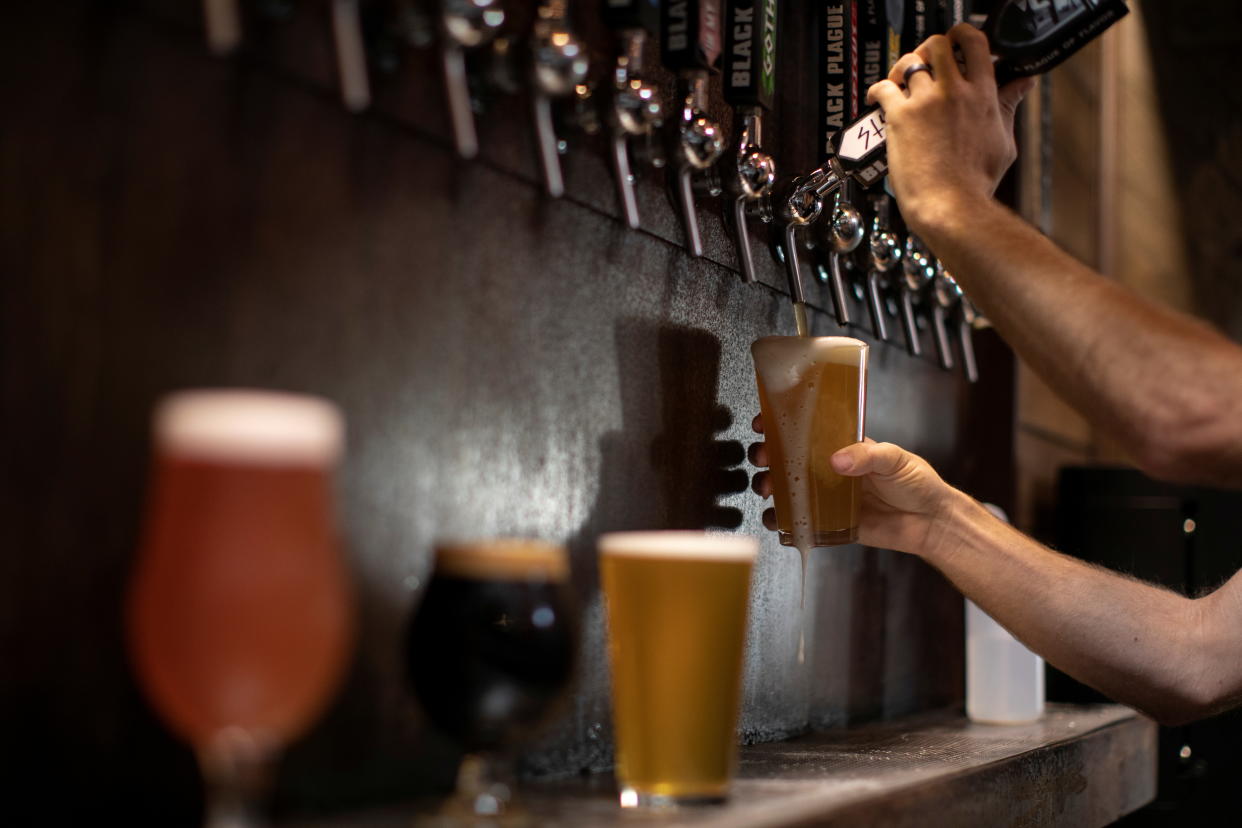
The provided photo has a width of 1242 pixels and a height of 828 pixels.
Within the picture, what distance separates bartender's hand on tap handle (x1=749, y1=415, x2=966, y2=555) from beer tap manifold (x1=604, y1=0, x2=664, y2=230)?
0.38 meters

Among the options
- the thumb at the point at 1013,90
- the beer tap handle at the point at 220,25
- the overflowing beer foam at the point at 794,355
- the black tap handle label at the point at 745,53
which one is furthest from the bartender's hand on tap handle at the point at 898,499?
the beer tap handle at the point at 220,25

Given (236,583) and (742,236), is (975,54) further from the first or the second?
(236,583)

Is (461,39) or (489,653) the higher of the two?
(461,39)

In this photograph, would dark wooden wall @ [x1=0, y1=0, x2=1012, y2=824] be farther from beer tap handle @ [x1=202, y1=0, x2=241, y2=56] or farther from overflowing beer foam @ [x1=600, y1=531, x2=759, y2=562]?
overflowing beer foam @ [x1=600, y1=531, x2=759, y2=562]

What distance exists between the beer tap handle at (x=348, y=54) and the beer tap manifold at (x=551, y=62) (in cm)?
18

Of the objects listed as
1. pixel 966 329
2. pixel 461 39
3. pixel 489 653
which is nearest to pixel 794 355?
pixel 461 39

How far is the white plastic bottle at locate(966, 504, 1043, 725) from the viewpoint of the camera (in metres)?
2.05

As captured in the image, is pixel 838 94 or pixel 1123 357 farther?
pixel 838 94

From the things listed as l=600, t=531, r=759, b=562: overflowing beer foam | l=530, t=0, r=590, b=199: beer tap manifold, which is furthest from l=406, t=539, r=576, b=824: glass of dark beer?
l=530, t=0, r=590, b=199: beer tap manifold

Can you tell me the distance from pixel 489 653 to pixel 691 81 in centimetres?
71

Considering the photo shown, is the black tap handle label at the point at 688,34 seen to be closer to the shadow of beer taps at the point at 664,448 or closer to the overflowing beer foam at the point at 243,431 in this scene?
the shadow of beer taps at the point at 664,448

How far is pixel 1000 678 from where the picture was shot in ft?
6.79

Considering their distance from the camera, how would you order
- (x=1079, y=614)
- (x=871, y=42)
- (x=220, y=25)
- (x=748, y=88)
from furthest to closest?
(x=871, y=42) < (x=1079, y=614) < (x=748, y=88) < (x=220, y=25)

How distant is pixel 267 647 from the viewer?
67cm
